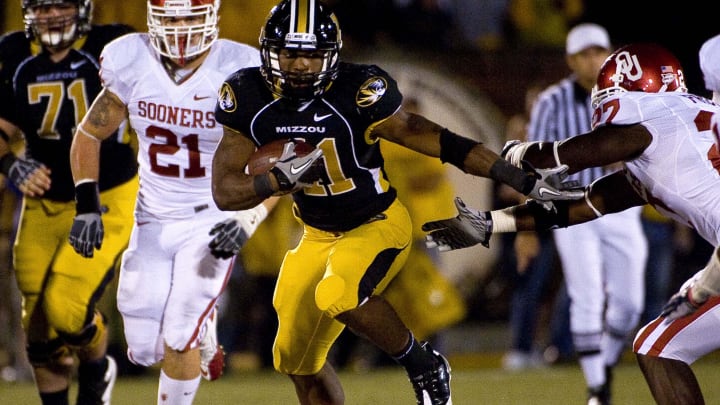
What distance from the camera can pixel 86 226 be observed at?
14.8 ft

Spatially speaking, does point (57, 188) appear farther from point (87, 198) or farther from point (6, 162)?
point (87, 198)

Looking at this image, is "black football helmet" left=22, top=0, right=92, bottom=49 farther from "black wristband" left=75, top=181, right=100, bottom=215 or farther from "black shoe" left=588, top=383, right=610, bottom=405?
"black shoe" left=588, top=383, right=610, bottom=405

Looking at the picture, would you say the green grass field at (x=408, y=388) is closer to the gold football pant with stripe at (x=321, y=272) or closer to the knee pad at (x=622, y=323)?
the knee pad at (x=622, y=323)

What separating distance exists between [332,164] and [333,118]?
0.17m

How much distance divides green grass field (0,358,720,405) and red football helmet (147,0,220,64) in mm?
2138

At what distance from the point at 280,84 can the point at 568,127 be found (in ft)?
8.53

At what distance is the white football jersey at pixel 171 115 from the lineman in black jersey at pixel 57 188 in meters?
0.40

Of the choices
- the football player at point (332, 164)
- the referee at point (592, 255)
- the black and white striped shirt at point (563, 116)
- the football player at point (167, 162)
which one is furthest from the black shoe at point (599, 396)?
→ the football player at point (167, 162)

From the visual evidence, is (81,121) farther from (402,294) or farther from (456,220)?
(402,294)

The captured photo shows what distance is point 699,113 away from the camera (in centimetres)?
377

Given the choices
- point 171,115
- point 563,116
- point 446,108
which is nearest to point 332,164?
point 171,115

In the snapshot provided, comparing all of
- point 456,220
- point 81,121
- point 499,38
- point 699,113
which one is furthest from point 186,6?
point 499,38

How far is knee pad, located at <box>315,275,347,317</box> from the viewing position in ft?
12.8

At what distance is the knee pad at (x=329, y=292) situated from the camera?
3900 mm
